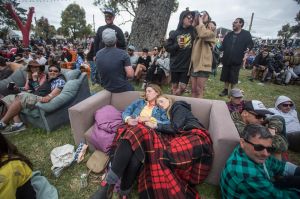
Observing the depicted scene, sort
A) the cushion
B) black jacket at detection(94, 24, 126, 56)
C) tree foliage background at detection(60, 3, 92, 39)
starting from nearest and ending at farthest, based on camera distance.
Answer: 1. the cushion
2. black jacket at detection(94, 24, 126, 56)
3. tree foliage background at detection(60, 3, 92, 39)

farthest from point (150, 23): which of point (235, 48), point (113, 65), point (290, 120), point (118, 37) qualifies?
point (290, 120)

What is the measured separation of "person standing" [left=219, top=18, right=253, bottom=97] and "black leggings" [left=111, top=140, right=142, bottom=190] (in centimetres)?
423

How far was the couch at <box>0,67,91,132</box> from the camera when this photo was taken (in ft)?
10.9

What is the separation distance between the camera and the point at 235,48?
5012mm

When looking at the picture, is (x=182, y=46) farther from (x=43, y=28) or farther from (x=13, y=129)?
(x=43, y=28)

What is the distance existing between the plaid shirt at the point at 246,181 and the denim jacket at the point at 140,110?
1094mm

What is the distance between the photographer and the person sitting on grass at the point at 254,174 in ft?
5.38

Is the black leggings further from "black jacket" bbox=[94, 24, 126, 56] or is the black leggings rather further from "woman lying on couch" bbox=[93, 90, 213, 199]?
"black jacket" bbox=[94, 24, 126, 56]

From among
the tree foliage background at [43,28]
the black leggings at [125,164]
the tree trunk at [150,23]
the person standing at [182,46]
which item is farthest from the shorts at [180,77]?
the tree foliage background at [43,28]

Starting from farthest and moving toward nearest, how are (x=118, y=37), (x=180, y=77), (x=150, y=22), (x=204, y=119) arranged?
(x=150, y=22), (x=118, y=37), (x=180, y=77), (x=204, y=119)

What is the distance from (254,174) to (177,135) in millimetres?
991

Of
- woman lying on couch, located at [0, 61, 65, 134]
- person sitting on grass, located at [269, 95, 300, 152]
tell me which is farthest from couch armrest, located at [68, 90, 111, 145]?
person sitting on grass, located at [269, 95, 300, 152]

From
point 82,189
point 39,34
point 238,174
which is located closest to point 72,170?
point 82,189

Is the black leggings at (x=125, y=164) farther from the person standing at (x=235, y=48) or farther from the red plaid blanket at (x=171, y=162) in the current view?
the person standing at (x=235, y=48)
